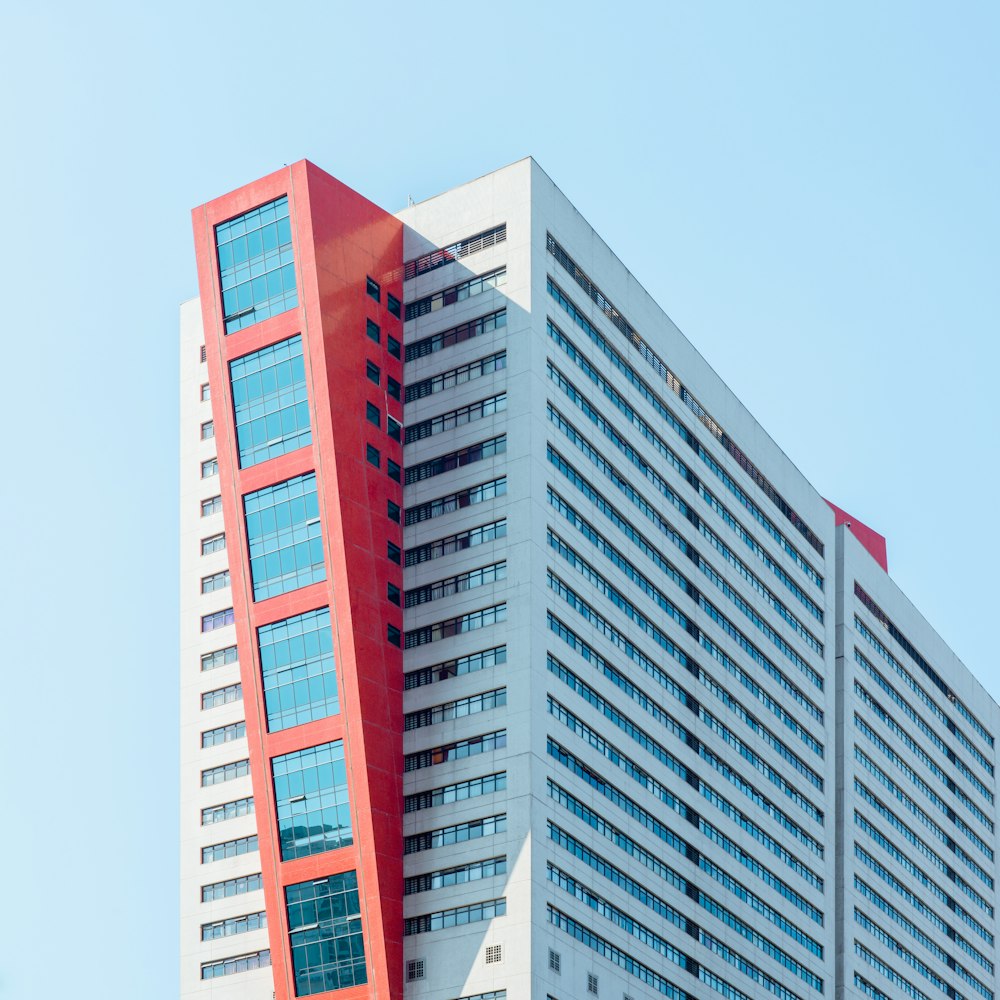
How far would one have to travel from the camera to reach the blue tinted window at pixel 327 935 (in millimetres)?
103750

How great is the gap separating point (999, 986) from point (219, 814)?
9147 cm

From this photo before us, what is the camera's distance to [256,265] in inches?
4434

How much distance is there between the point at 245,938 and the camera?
378 ft

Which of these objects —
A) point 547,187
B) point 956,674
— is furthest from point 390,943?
point 956,674

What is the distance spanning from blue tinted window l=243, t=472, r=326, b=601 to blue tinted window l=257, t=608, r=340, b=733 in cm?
228

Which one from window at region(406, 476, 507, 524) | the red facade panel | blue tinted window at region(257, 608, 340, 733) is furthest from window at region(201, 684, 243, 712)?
window at region(406, 476, 507, 524)

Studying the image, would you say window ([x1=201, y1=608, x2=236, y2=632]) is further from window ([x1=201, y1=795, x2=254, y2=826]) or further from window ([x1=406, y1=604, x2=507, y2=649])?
window ([x1=406, y1=604, x2=507, y2=649])

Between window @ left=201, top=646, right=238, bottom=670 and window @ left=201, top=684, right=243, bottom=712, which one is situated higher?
window @ left=201, top=646, right=238, bottom=670

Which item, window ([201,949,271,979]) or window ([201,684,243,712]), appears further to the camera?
window ([201,684,243,712])

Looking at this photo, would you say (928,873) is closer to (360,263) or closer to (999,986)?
(999,986)

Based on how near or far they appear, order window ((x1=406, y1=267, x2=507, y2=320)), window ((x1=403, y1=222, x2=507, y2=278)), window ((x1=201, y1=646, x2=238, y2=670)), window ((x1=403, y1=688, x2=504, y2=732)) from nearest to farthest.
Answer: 1. window ((x1=403, y1=688, x2=504, y2=732))
2. window ((x1=406, y1=267, x2=507, y2=320))
3. window ((x1=403, y1=222, x2=507, y2=278))
4. window ((x1=201, y1=646, x2=238, y2=670))

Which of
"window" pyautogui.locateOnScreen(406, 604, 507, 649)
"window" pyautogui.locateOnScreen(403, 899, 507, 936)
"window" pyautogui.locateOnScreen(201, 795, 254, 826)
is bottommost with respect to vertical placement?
"window" pyautogui.locateOnScreen(403, 899, 507, 936)

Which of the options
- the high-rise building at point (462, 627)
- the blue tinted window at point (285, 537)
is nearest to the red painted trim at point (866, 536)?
the high-rise building at point (462, 627)

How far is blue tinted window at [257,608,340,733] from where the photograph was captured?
349ft
